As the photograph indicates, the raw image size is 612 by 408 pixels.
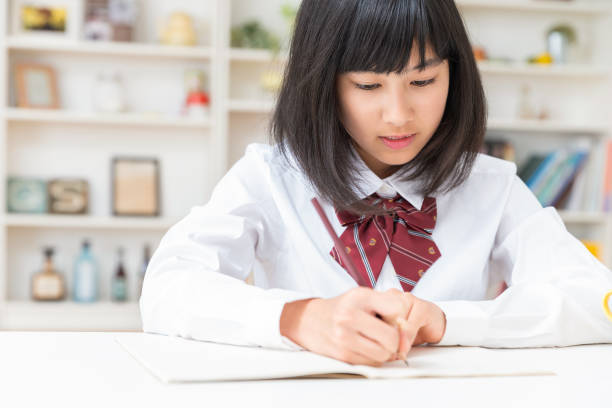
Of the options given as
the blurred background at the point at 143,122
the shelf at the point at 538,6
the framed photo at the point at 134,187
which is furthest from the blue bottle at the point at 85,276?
the shelf at the point at 538,6

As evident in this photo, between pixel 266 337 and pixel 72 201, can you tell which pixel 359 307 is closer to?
pixel 266 337

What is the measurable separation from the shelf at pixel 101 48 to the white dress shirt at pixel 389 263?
1938 mm

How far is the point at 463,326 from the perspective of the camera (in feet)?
3.35

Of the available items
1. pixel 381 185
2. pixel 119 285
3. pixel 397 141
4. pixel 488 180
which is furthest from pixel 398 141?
pixel 119 285

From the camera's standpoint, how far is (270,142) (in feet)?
4.63

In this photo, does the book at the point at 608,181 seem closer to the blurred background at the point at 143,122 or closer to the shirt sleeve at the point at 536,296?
the blurred background at the point at 143,122

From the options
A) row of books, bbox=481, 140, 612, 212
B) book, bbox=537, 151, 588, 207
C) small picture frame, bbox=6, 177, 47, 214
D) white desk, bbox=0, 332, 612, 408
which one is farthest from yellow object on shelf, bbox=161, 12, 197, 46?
white desk, bbox=0, 332, 612, 408

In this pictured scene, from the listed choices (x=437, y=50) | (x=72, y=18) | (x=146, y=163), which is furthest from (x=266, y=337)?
(x=72, y=18)

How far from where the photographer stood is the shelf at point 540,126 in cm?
336

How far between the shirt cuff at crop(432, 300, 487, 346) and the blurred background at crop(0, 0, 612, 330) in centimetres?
220

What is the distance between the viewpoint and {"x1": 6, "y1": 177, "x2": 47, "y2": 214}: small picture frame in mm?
3232

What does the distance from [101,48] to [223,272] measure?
222 cm

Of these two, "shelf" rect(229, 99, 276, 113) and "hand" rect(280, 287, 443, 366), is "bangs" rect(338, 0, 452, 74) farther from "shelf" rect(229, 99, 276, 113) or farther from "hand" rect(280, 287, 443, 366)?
"shelf" rect(229, 99, 276, 113)

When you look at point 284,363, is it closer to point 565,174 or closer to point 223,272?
point 223,272
